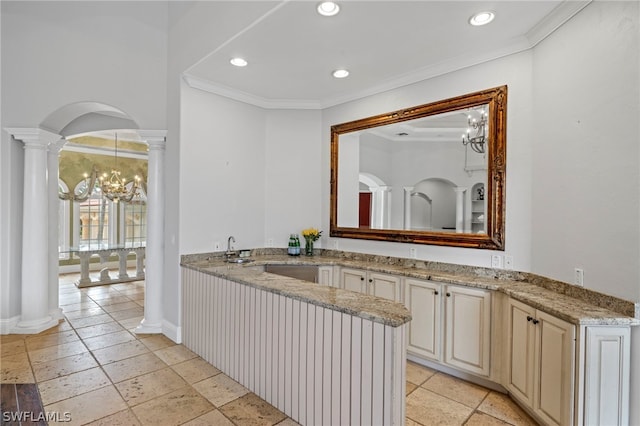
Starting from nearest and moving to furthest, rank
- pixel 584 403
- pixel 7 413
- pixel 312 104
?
pixel 584 403 < pixel 7 413 < pixel 312 104

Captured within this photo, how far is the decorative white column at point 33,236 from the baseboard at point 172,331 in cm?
155

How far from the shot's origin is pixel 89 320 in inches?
165

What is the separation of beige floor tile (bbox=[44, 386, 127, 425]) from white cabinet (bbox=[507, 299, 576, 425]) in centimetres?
294

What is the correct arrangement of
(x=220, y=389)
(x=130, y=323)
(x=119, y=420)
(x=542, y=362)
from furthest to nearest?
(x=130, y=323), (x=220, y=389), (x=119, y=420), (x=542, y=362)

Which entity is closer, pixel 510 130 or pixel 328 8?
pixel 328 8

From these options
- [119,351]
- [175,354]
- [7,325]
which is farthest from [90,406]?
[7,325]

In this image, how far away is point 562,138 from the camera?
7.63 ft

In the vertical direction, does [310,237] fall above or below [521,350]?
above

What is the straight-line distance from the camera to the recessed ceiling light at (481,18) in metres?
2.36

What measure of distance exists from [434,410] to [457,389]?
409 mm

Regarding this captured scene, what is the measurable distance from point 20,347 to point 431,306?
4.28 metres

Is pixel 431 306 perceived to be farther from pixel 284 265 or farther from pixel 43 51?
pixel 43 51

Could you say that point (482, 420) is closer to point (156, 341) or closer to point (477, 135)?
point (477, 135)

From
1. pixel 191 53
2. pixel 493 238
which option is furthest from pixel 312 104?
pixel 493 238
